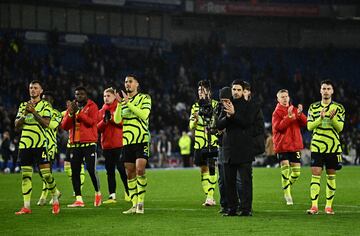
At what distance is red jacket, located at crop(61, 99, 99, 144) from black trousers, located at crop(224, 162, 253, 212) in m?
3.95

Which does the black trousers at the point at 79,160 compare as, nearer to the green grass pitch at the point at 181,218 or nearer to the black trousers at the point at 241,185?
the green grass pitch at the point at 181,218

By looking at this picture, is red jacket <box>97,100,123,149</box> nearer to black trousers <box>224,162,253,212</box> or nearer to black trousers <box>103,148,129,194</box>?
black trousers <box>103,148,129,194</box>

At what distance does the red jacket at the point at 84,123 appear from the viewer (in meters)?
19.1

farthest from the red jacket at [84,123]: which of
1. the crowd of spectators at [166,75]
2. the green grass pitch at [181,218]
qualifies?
the crowd of spectators at [166,75]

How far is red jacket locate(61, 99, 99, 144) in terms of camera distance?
62.7ft

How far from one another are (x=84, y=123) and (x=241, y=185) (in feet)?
14.6

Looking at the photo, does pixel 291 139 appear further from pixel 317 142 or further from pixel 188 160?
pixel 188 160

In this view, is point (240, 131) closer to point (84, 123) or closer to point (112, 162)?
point (84, 123)

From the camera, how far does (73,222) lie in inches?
607

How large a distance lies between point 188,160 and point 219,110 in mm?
31424

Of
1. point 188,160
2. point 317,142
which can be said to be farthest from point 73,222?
point 188,160

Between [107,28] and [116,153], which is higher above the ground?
[107,28]

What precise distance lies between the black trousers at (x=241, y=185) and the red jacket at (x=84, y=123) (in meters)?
3.95

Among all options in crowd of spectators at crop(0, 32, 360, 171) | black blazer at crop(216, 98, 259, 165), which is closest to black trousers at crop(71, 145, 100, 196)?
black blazer at crop(216, 98, 259, 165)
